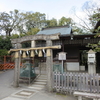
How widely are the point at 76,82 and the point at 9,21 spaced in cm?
2594

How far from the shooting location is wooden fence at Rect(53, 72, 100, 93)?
5207 millimetres

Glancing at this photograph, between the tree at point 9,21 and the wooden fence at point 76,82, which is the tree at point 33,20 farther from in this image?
the wooden fence at point 76,82

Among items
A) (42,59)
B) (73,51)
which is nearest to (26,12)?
(42,59)

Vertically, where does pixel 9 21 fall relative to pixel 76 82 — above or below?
above

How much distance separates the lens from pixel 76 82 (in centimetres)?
559

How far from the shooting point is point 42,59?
1508 cm

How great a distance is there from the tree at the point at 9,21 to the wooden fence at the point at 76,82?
2433cm

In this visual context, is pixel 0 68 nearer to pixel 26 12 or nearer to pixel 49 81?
pixel 49 81

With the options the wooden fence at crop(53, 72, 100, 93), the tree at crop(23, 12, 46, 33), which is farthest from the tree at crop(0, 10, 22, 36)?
the wooden fence at crop(53, 72, 100, 93)

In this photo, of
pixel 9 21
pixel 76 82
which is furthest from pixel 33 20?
pixel 76 82

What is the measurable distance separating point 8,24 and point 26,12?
642 cm

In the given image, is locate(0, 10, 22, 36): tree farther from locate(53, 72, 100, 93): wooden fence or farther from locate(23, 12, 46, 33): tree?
locate(53, 72, 100, 93): wooden fence

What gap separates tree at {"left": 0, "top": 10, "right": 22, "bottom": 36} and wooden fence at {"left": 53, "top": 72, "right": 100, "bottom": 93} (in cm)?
2433

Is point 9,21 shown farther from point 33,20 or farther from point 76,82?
point 76,82
